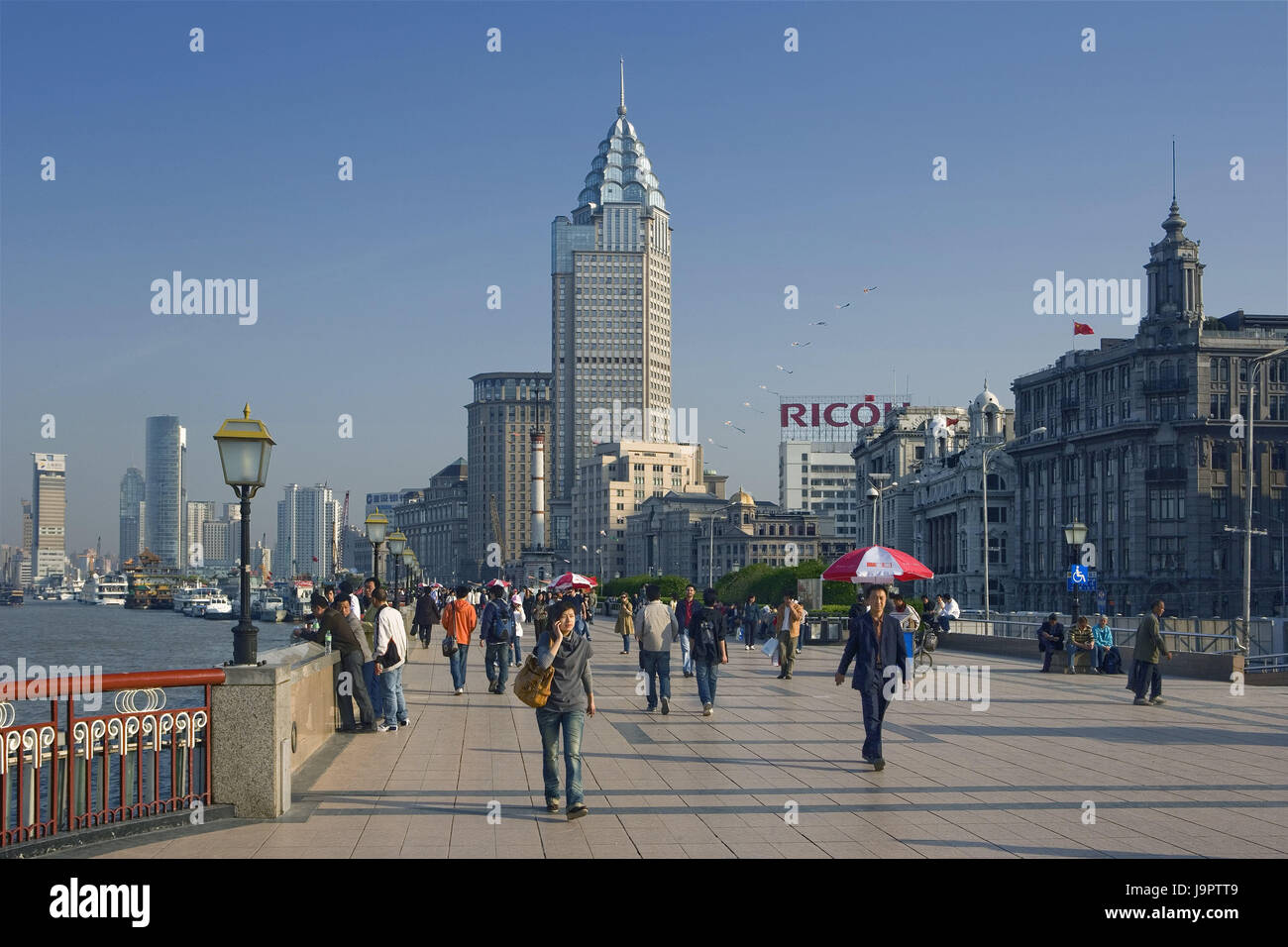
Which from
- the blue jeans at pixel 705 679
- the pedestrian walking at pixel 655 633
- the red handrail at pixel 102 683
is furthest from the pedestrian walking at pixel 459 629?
the red handrail at pixel 102 683

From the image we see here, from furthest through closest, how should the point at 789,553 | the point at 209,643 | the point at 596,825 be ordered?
1. the point at 789,553
2. the point at 209,643
3. the point at 596,825

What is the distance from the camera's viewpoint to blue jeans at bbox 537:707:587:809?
1090 centimetres

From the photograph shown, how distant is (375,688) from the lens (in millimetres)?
17938

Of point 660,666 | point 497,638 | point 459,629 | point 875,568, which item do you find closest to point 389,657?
point 660,666

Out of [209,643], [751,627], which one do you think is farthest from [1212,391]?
[209,643]

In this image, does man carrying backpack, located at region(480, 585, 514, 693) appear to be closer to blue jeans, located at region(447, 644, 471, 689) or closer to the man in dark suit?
blue jeans, located at region(447, 644, 471, 689)

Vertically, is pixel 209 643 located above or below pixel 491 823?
below

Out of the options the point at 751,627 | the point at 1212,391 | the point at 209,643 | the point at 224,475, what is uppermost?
the point at 1212,391

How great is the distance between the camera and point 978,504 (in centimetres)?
11081

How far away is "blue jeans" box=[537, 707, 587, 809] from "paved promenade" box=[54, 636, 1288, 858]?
10.9 inches

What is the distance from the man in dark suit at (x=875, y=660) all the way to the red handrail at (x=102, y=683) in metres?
6.77

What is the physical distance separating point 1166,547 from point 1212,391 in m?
11.7
